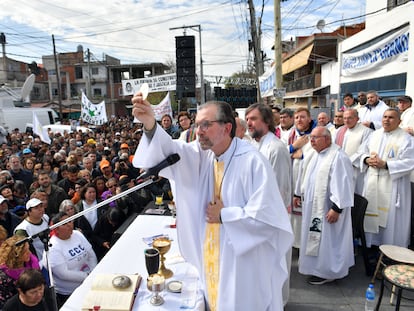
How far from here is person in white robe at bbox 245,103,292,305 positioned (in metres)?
3.34

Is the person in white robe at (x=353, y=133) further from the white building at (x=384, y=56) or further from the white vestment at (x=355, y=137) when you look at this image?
the white building at (x=384, y=56)

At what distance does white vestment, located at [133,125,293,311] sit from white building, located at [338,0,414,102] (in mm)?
7126

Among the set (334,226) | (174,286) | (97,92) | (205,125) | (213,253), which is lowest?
(334,226)

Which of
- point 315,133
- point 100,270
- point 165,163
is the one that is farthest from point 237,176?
point 315,133

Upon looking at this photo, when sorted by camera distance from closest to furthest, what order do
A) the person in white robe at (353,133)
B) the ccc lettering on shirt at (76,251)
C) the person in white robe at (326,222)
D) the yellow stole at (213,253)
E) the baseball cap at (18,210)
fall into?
the yellow stole at (213,253), the ccc lettering on shirt at (76,251), the person in white robe at (326,222), the baseball cap at (18,210), the person in white robe at (353,133)

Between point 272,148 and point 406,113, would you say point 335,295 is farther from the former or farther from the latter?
point 406,113

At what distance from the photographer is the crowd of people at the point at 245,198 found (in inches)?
76.6

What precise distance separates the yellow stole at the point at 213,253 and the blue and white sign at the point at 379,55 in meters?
8.02

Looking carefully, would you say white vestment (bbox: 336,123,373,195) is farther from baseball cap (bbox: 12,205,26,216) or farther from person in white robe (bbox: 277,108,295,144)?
baseball cap (bbox: 12,205,26,216)

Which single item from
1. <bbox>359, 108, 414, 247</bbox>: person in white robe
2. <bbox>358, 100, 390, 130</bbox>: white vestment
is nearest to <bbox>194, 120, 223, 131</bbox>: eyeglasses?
<bbox>359, 108, 414, 247</bbox>: person in white robe

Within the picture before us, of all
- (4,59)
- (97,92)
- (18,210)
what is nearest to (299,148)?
(18,210)

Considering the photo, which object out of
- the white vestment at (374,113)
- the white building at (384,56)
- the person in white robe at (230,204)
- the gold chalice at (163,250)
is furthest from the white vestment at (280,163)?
the white building at (384,56)

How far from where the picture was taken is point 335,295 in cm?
361

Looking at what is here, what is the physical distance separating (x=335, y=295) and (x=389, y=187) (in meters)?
1.61
